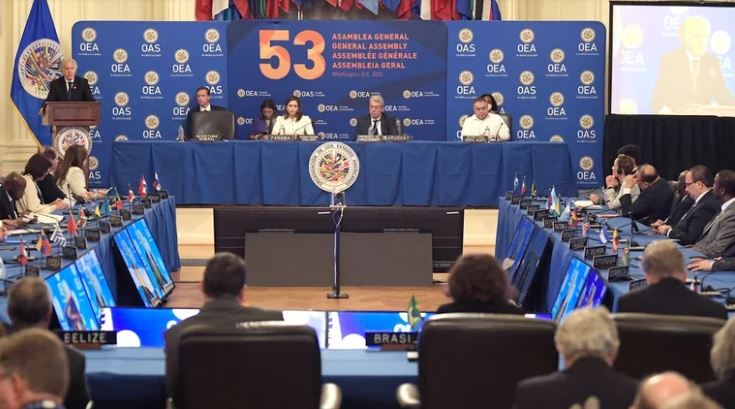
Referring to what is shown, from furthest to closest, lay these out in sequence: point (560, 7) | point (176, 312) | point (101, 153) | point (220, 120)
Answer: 1. point (560, 7)
2. point (101, 153)
3. point (220, 120)
4. point (176, 312)

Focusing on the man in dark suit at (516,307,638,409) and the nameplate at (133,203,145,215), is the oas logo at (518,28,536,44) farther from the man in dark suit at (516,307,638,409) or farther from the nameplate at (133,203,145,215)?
the man in dark suit at (516,307,638,409)

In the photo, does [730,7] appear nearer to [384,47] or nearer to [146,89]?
[384,47]

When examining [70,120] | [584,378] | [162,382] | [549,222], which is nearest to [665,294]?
[584,378]

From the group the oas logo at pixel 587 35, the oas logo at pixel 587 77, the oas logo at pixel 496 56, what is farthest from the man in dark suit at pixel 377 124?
the oas logo at pixel 587 35

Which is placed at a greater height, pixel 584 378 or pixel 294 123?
pixel 294 123

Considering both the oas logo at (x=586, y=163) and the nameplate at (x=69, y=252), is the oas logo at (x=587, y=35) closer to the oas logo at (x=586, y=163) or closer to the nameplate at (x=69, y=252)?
the oas logo at (x=586, y=163)

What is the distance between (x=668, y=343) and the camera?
411 cm

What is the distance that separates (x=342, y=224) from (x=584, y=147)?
238 inches

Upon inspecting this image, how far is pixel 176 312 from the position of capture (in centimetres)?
650

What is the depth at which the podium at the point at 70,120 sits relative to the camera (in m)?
13.3

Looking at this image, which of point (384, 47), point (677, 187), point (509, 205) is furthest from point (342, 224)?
point (384, 47)

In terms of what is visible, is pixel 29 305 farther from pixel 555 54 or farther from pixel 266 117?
Answer: pixel 555 54

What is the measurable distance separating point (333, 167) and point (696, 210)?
3.99 metres

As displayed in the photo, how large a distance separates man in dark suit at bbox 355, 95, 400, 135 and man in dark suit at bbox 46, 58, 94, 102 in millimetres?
3298
